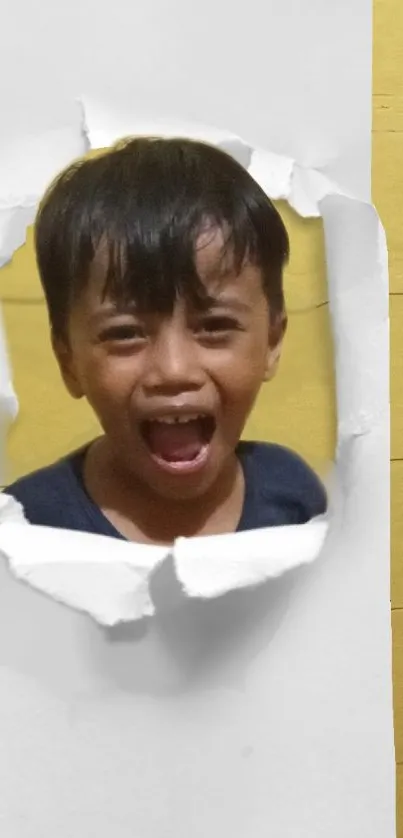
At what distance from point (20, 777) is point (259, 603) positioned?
126mm

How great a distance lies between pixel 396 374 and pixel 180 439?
0.36 feet

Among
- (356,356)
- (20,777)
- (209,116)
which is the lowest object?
(20,777)

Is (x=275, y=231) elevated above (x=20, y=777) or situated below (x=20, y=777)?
above

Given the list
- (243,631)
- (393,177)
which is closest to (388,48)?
(393,177)

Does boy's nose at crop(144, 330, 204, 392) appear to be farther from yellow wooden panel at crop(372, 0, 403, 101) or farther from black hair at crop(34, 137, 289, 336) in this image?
yellow wooden panel at crop(372, 0, 403, 101)

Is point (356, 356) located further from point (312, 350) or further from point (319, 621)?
point (319, 621)

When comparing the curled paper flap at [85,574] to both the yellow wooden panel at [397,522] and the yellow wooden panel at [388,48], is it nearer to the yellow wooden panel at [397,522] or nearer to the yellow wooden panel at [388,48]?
the yellow wooden panel at [397,522]

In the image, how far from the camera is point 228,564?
0.37 metres

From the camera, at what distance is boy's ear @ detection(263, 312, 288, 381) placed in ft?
1.24

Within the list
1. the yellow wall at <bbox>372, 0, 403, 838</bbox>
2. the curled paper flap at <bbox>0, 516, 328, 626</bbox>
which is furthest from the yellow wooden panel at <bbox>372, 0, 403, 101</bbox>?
the curled paper flap at <bbox>0, 516, 328, 626</bbox>

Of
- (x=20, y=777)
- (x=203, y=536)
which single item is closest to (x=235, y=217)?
(x=203, y=536)

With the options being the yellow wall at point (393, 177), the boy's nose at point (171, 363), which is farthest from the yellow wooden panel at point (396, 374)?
the boy's nose at point (171, 363)

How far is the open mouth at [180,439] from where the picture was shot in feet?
1.17

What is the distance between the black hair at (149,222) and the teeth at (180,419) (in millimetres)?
44
